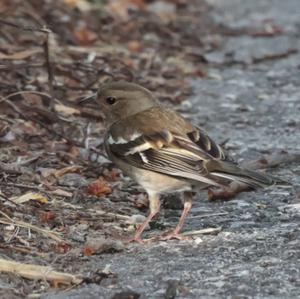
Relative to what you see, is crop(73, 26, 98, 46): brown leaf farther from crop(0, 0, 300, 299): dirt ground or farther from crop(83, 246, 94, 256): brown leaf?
crop(83, 246, 94, 256): brown leaf

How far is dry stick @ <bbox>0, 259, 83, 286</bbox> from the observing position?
4902 mm

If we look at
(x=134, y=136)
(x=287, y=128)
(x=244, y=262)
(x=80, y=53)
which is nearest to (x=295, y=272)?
(x=244, y=262)

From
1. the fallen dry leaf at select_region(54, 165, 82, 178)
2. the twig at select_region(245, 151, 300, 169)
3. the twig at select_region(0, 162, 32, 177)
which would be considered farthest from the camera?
the twig at select_region(245, 151, 300, 169)

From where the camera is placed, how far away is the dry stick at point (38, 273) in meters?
4.90

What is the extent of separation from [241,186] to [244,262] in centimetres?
169

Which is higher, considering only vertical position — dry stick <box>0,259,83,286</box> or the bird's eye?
dry stick <box>0,259,83,286</box>

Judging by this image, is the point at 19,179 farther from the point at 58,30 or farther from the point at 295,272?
the point at 58,30

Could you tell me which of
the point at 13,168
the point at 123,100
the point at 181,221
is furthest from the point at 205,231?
the point at 13,168

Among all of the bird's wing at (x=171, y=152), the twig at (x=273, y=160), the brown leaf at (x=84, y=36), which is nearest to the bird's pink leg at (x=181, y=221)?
the bird's wing at (x=171, y=152)

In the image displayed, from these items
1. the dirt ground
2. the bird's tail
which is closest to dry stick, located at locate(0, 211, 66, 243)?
the dirt ground

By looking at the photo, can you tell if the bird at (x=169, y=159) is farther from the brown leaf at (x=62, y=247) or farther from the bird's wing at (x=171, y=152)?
the brown leaf at (x=62, y=247)

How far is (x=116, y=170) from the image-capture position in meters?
7.32

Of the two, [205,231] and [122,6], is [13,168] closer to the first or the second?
[205,231]

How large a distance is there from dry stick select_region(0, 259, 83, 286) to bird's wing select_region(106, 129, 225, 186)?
1179mm
